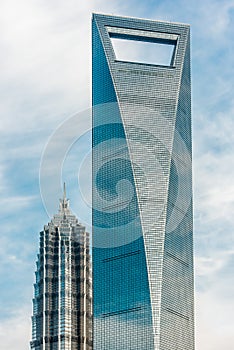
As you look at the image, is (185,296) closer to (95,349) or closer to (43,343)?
(95,349)

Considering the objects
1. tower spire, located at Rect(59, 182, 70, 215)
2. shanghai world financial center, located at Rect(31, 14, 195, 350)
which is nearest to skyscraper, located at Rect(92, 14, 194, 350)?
shanghai world financial center, located at Rect(31, 14, 195, 350)

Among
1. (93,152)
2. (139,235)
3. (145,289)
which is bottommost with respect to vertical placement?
(145,289)

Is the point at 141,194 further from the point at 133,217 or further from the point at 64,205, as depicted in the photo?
the point at 64,205

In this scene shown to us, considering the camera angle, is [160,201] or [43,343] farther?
[43,343]

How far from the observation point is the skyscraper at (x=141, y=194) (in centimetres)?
12231

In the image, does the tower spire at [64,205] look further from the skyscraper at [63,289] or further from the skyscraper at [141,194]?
the skyscraper at [141,194]

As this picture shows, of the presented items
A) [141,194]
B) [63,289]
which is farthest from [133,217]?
[63,289]

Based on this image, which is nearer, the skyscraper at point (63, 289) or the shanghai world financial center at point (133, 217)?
the shanghai world financial center at point (133, 217)

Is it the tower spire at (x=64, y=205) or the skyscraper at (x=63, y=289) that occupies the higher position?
the tower spire at (x=64, y=205)

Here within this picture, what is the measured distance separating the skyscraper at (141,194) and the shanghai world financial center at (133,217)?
19 centimetres

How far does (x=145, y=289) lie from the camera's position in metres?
121

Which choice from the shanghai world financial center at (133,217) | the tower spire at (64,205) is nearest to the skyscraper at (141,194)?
the shanghai world financial center at (133,217)

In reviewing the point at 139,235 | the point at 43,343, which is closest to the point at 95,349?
the point at 43,343

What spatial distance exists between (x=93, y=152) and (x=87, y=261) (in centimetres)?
2579
